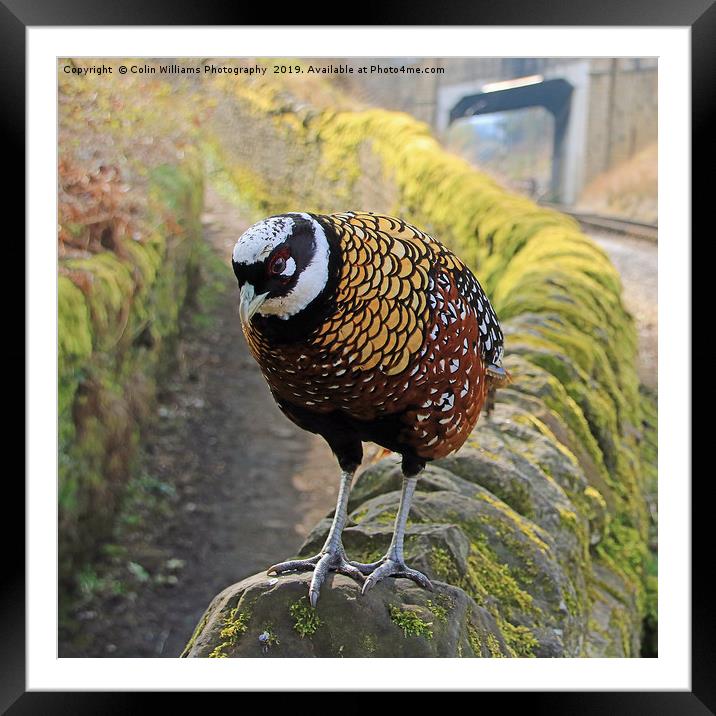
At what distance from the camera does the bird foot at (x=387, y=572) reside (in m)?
1.83

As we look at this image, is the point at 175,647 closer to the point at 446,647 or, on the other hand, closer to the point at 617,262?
the point at 446,647

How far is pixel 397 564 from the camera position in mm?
1876

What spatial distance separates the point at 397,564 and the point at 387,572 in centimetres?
3

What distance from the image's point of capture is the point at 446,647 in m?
1.76

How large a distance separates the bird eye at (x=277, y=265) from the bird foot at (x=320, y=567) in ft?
2.13

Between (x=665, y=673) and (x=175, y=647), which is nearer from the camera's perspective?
(x=665, y=673)

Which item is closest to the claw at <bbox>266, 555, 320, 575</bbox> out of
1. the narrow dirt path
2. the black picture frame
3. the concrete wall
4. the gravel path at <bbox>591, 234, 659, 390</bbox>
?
the black picture frame

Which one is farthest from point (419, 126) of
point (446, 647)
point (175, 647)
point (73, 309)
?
point (446, 647)

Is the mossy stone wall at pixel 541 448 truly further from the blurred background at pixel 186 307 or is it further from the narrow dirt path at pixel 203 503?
the narrow dirt path at pixel 203 503

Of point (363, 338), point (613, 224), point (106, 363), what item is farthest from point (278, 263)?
point (613, 224)

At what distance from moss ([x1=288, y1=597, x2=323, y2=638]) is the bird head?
0.60 meters

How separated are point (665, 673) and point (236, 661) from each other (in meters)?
1.31

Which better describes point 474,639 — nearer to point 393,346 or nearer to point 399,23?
point 393,346

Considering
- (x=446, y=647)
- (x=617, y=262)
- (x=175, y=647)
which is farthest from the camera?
(x=617, y=262)
